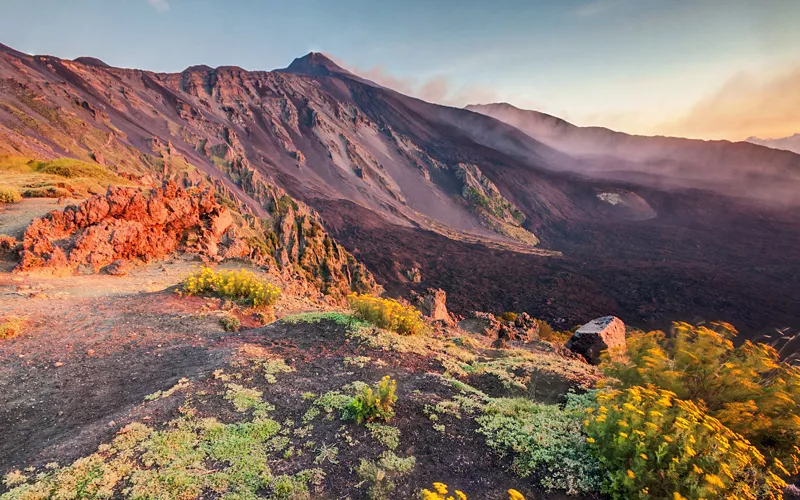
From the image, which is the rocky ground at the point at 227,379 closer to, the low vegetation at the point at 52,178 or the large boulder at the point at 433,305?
the low vegetation at the point at 52,178

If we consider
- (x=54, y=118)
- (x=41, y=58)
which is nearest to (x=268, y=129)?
(x=41, y=58)

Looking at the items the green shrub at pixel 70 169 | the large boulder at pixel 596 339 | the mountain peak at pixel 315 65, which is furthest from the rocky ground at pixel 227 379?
the mountain peak at pixel 315 65

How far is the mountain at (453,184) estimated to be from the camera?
4153cm

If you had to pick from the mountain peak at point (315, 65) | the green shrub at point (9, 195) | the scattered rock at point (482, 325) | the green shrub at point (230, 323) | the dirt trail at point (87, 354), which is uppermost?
the mountain peak at point (315, 65)

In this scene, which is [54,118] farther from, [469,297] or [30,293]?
[469,297]

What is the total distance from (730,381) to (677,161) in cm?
16371

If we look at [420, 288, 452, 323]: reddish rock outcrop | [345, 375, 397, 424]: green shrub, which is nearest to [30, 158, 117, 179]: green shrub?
[420, 288, 452, 323]: reddish rock outcrop

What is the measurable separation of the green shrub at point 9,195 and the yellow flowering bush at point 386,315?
14223mm

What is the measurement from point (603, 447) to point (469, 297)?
3679 cm

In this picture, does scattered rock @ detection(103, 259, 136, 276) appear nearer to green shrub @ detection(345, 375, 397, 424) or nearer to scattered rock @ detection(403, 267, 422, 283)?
green shrub @ detection(345, 375, 397, 424)

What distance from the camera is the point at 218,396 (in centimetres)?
501

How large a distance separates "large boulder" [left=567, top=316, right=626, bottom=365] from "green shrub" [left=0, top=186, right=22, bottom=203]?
2085 centimetres

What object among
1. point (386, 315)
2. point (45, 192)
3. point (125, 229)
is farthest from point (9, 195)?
point (386, 315)

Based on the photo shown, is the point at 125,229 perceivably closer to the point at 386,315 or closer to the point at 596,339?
the point at 386,315
